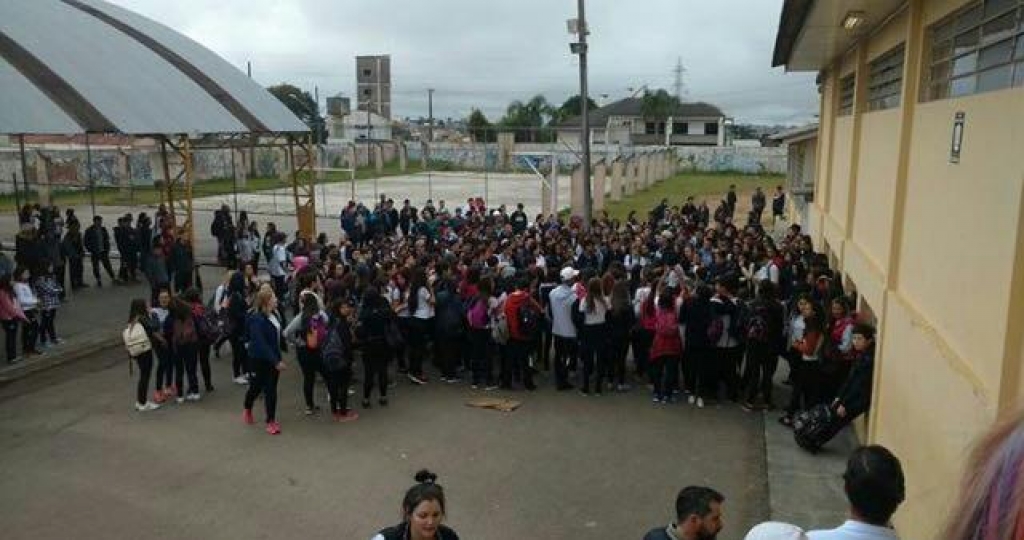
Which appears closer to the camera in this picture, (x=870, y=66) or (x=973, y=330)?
(x=973, y=330)

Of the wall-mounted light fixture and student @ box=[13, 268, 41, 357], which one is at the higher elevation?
the wall-mounted light fixture

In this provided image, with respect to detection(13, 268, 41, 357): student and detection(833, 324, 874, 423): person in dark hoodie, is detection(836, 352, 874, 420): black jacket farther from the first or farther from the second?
detection(13, 268, 41, 357): student

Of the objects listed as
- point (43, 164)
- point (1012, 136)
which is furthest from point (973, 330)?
point (43, 164)

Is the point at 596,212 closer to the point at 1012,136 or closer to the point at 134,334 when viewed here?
the point at 134,334

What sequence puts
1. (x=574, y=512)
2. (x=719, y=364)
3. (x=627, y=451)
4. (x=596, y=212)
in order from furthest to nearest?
(x=596, y=212) < (x=719, y=364) < (x=627, y=451) < (x=574, y=512)

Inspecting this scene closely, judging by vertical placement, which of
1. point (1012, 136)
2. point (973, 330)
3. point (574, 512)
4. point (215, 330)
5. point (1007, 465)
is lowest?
point (574, 512)

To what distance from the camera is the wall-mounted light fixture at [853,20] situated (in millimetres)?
8441

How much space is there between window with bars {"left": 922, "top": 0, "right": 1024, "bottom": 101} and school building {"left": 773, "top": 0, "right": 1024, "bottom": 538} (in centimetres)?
2

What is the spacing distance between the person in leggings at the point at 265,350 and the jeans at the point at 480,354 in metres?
2.80

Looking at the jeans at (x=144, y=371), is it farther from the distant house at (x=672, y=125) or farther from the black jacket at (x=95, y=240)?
the distant house at (x=672, y=125)

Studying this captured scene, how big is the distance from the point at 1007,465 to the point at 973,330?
13.9 feet

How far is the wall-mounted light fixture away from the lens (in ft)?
27.7

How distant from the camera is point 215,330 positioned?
34.2ft

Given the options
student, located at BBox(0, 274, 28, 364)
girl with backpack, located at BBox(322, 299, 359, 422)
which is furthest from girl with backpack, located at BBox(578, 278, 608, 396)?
student, located at BBox(0, 274, 28, 364)
